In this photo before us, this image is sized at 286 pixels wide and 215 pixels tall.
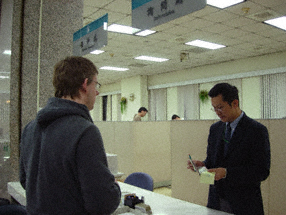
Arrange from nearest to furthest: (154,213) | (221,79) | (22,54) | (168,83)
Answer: (154,213) → (22,54) → (221,79) → (168,83)

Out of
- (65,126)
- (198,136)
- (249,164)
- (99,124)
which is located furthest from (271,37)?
(65,126)

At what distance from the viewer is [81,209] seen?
1.02 meters

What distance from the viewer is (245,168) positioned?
1761 mm

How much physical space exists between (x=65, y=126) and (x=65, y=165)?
146 millimetres

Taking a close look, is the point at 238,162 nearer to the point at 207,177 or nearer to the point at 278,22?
the point at 207,177

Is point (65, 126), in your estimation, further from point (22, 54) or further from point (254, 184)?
point (22, 54)

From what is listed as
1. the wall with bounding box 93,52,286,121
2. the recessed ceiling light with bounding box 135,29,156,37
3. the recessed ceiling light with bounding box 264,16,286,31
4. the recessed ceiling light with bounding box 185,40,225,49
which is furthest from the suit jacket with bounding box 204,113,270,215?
the wall with bounding box 93,52,286,121

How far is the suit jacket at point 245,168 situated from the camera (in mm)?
1751

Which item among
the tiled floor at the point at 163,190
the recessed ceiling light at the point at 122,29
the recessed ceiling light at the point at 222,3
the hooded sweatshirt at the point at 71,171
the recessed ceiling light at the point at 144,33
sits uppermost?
the recessed ceiling light at the point at 222,3

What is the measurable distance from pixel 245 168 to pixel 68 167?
1219mm

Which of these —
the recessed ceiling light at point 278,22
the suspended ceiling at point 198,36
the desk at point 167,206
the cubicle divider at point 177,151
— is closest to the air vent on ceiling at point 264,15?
the suspended ceiling at point 198,36

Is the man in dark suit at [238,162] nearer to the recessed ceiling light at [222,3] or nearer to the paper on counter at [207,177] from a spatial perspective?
the paper on counter at [207,177]

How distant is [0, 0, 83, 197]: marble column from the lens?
252 cm

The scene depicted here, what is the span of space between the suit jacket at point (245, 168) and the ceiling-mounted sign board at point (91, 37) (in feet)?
4.21
